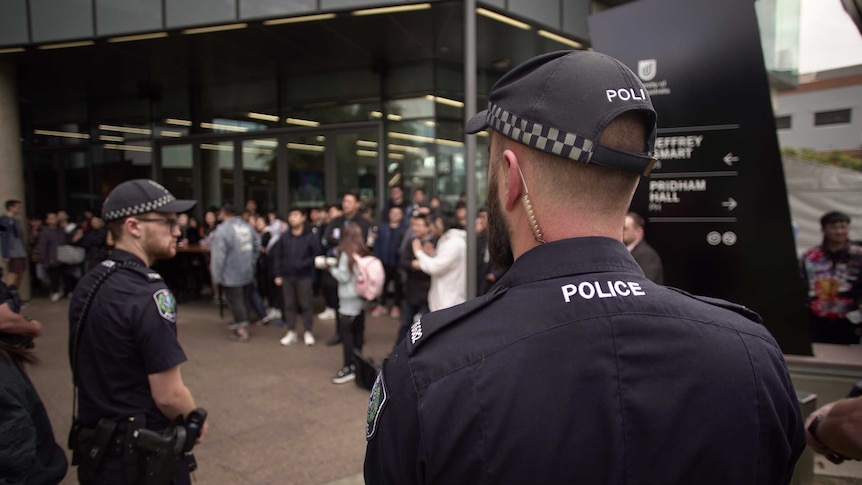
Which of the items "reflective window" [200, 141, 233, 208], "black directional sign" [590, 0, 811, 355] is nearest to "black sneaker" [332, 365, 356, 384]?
"black directional sign" [590, 0, 811, 355]

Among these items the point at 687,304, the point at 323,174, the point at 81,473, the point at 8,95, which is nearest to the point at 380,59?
the point at 323,174

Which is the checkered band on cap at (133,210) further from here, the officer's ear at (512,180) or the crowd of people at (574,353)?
the officer's ear at (512,180)

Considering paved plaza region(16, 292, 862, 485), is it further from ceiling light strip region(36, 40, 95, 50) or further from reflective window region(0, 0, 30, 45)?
reflective window region(0, 0, 30, 45)

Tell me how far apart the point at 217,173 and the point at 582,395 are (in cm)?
1459

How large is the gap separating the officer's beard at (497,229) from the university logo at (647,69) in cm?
369

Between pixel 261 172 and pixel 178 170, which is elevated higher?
pixel 178 170

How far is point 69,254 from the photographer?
1138 cm

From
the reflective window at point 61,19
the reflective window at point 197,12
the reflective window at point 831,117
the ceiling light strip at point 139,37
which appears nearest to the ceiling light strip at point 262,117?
the ceiling light strip at point 139,37

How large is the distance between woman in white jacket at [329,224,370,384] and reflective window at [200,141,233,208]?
336 inches

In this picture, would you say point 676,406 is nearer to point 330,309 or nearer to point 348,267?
point 348,267

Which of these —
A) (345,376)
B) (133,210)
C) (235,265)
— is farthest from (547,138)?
(235,265)

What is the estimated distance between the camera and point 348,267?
6.39 m

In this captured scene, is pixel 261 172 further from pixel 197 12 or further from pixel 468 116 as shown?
pixel 468 116

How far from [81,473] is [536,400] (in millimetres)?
2362
